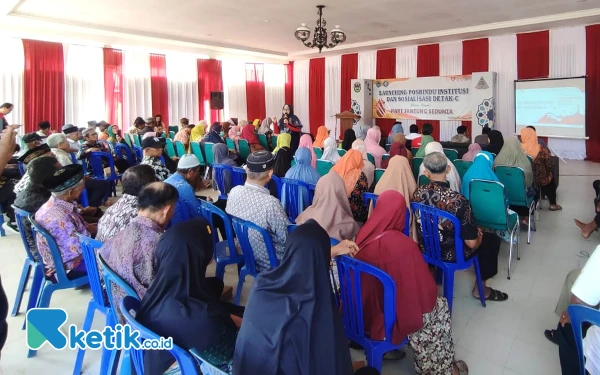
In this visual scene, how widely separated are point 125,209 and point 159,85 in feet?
31.9

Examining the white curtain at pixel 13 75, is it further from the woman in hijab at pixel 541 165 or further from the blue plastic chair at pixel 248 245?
the woman in hijab at pixel 541 165

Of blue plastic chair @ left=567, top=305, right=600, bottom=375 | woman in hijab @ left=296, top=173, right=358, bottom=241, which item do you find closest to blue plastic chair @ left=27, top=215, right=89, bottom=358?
woman in hijab @ left=296, top=173, right=358, bottom=241

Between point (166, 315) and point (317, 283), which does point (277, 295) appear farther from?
point (166, 315)

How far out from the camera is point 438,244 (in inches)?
99.2

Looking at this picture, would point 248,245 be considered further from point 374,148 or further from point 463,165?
point 374,148

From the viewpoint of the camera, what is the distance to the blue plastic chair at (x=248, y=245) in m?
2.27

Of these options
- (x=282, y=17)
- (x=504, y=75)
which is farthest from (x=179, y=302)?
(x=504, y=75)

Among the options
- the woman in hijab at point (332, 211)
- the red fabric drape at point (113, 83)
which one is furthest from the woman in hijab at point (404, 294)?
the red fabric drape at point (113, 83)

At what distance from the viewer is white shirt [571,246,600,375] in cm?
139

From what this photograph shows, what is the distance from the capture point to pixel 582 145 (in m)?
8.69

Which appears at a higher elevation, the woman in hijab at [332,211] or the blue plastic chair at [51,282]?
the woman in hijab at [332,211]

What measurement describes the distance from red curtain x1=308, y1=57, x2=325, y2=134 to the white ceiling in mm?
3132

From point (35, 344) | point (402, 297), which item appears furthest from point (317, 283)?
point (35, 344)

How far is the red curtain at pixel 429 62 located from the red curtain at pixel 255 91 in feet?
17.1
